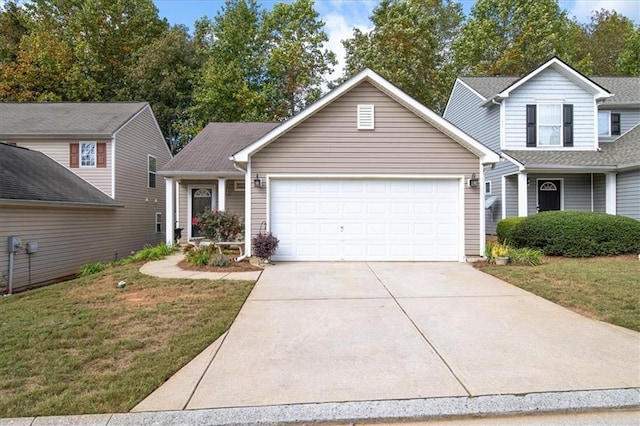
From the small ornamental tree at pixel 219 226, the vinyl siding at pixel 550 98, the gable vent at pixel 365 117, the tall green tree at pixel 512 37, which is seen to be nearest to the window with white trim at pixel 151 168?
the small ornamental tree at pixel 219 226

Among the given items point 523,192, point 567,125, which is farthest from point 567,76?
point 523,192

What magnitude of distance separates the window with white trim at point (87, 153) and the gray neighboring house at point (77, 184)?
41 mm

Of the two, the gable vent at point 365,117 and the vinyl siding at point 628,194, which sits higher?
the gable vent at point 365,117

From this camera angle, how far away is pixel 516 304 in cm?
587

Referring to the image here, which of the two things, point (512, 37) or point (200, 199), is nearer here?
point (200, 199)

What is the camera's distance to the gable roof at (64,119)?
15203 millimetres

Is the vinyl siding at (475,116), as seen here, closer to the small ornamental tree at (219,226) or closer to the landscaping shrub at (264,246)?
the landscaping shrub at (264,246)

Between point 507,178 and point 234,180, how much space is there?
35.2 feet

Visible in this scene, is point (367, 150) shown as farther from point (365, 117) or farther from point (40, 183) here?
point (40, 183)

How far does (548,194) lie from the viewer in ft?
48.2

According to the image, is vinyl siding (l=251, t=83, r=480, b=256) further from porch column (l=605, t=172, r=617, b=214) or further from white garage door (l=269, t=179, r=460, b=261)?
porch column (l=605, t=172, r=617, b=214)

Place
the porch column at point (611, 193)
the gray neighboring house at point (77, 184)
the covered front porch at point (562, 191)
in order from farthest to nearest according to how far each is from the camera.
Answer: the covered front porch at point (562, 191)
the porch column at point (611, 193)
the gray neighboring house at point (77, 184)

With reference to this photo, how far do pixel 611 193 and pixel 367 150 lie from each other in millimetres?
9654

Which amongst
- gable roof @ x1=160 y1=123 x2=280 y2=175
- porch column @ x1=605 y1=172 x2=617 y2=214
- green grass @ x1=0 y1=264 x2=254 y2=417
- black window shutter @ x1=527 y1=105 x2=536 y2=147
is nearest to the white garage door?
green grass @ x1=0 y1=264 x2=254 y2=417
